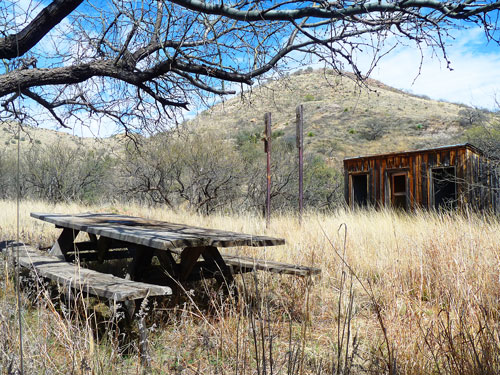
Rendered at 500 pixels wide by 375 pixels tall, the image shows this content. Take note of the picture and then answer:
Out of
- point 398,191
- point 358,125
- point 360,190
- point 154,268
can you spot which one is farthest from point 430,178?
point 358,125

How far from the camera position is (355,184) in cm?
1435

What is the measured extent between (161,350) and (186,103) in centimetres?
421

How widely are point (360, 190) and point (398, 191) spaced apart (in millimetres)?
1264

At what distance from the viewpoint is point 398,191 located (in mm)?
14320

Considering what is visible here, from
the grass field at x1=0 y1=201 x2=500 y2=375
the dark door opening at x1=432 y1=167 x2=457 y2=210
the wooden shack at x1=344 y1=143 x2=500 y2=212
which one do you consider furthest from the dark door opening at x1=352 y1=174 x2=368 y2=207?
the grass field at x1=0 y1=201 x2=500 y2=375

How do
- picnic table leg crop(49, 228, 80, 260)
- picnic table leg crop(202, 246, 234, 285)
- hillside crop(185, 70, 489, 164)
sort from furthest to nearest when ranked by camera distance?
1. hillside crop(185, 70, 489, 164)
2. picnic table leg crop(49, 228, 80, 260)
3. picnic table leg crop(202, 246, 234, 285)

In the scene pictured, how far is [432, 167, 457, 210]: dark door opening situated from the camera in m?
11.8

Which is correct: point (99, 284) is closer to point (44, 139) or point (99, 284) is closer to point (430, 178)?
point (430, 178)

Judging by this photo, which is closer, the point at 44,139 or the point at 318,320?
the point at 318,320

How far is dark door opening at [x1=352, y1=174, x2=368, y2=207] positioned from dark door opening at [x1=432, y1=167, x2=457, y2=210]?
240 cm

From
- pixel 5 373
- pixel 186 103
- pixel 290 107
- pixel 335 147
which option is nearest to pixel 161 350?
pixel 5 373

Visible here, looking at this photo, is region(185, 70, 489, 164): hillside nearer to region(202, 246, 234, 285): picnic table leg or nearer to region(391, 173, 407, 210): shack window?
region(391, 173, 407, 210): shack window

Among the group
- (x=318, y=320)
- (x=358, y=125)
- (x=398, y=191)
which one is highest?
(x=358, y=125)

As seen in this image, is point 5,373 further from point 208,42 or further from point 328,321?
point 208,42
